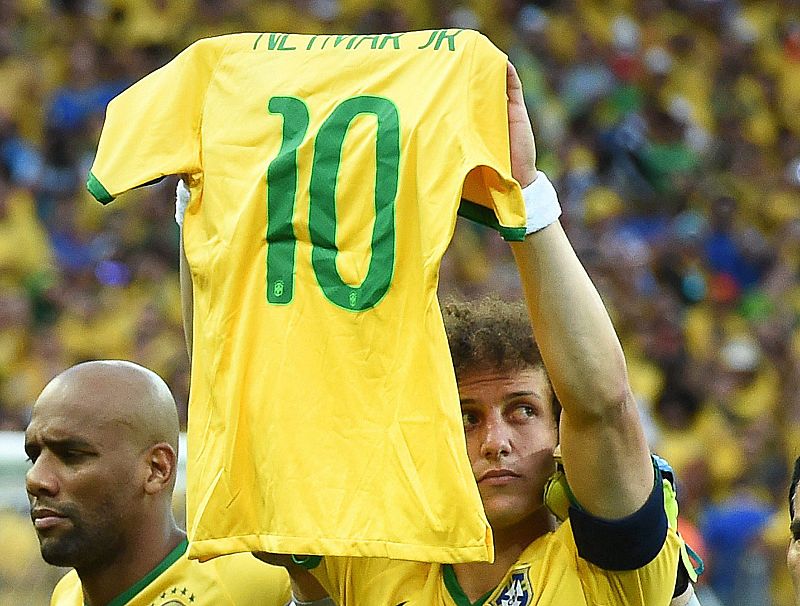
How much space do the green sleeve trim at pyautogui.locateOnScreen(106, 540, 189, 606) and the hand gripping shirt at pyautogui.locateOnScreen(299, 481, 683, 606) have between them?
1.89 feet

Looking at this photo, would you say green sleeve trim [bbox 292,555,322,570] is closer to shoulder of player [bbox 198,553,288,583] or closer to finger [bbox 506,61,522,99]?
shoulder of player [bbox 198,553,288,583]

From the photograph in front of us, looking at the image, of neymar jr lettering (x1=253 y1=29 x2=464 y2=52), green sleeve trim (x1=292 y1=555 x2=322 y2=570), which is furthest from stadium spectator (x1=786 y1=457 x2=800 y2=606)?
neymar jr lettering (x1=253 y1=29 x2=464 y2=52)

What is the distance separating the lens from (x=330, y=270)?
2.09 metres

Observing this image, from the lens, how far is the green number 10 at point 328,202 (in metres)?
2.05

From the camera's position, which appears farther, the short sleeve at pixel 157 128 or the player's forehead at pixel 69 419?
the player's forehead at pixel 69 419

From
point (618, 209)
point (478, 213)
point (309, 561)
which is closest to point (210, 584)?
point (309, 561)

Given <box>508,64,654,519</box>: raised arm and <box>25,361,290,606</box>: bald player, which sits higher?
<box>508,64,654,519</box>: raised arm

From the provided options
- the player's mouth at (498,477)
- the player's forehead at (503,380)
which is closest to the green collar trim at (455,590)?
the player's mouth at (498,477)

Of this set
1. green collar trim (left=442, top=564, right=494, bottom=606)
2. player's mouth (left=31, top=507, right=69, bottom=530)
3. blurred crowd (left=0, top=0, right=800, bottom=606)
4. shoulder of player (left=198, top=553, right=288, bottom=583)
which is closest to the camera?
green collar trim (left=442, top=564, right=494, bottom=606)

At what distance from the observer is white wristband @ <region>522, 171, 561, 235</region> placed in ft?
6.65

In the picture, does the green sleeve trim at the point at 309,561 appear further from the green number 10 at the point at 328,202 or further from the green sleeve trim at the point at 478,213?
the green sleeve trim at the point at 478,213

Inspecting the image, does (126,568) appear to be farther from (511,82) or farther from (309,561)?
(511,82)

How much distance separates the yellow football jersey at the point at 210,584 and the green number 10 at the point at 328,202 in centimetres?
85

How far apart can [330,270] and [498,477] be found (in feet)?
1.28
